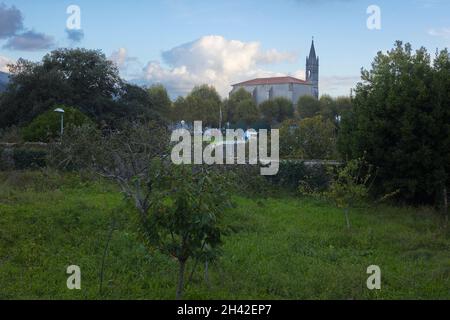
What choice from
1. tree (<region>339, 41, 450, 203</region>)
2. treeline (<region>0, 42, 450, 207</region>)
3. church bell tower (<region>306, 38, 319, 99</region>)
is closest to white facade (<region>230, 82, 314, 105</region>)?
church bell tower (<region>306, 38, 319, 99</region>)

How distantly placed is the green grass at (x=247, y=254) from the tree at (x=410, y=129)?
2.95 feet

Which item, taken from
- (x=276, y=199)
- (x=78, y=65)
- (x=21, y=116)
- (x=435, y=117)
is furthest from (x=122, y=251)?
(x=78, y=65)

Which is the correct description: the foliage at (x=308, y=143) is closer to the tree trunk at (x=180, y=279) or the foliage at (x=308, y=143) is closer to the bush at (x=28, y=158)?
the bush at (x=28, y=158)

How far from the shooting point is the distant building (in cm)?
9194

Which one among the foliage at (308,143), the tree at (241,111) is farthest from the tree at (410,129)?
the tree at (241,111)

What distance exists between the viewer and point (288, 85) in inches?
3652

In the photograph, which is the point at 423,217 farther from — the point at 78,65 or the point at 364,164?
the point at 78,65

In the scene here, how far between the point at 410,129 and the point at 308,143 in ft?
24.0

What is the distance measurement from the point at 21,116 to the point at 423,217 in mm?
24027

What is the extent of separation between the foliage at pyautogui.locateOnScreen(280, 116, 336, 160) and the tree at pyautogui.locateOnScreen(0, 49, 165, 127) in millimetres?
11179

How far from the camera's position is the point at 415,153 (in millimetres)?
12086

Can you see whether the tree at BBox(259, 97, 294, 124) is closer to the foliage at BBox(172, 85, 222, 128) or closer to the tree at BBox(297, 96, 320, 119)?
the tree at BBox(297, 96, 320, 119)

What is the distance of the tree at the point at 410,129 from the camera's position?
12148mm

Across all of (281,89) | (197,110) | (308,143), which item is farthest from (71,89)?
(281,89)
